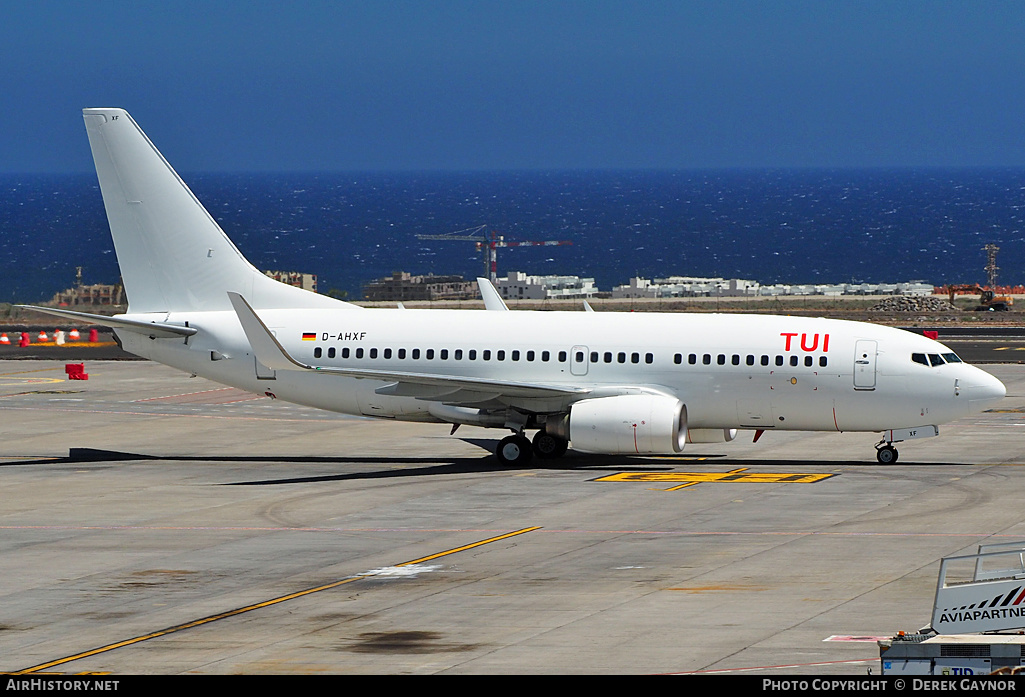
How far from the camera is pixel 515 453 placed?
4288cm

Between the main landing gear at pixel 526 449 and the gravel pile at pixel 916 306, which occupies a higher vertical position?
the gravel pile at pixel 916 306

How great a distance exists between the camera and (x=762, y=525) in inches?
1293

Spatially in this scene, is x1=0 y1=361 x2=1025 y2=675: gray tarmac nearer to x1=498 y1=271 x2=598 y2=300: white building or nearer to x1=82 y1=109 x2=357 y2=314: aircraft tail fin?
x1=82 y1=109 x2=357 y2=314: aircraft tail fin

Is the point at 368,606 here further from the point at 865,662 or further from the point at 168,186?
the point at 168,186

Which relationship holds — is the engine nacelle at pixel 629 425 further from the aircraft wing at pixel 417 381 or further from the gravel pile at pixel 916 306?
the gravel pile at pixel 916 306

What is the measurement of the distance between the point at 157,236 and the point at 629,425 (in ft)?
52.6

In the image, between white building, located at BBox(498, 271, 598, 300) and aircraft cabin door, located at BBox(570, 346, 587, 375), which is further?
white building, located at BBox(498, 271, 598, 300)

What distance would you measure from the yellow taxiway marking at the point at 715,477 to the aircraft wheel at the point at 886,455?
8.58 feet

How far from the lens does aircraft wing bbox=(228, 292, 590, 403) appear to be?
134 ft

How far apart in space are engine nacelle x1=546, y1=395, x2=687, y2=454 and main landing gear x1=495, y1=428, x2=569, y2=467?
155 cm

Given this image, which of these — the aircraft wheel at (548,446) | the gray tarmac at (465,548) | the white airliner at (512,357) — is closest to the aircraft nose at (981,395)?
the white airliner at (512,357)

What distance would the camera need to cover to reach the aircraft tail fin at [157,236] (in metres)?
45.8

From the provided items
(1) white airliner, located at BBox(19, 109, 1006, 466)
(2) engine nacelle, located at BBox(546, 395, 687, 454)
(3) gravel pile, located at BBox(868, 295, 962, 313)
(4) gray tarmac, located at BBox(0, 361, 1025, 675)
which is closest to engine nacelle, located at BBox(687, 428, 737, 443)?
(1) white airliner, located at BBox(19, 109, 1006, 466)

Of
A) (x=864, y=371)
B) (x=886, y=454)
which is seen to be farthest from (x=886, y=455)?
(x=864, y=371)
